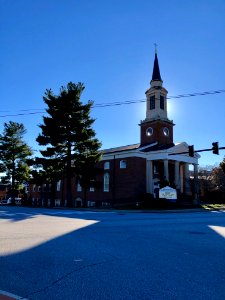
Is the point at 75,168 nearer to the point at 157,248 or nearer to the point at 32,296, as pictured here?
the point at 157,248

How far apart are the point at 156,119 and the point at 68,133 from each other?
15.9 metres

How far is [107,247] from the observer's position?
27.1 feet

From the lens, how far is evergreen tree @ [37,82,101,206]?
1415 inches

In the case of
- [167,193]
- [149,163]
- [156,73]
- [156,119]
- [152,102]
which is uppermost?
[156,73]

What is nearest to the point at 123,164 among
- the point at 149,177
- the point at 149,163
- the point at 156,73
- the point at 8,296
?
the point at 149,163

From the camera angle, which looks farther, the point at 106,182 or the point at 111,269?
the point at 106,182

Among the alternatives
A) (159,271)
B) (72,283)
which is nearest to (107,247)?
(159,271)

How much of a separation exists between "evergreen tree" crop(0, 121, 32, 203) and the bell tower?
1949 cm

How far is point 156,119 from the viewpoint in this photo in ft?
153

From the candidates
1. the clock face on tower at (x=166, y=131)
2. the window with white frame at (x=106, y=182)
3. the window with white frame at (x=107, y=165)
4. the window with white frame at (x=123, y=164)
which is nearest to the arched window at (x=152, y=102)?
the clock face on tower at (x=166, y=131)

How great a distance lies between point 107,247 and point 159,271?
2.71 metres

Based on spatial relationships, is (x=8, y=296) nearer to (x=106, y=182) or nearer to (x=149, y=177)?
(x=149, y=177)

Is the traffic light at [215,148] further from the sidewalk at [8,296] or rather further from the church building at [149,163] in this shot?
the sidewalk at [8,296]

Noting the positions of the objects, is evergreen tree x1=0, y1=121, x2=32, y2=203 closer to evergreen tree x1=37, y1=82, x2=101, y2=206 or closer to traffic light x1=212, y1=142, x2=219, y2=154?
evergreen tree x1=37, y1=82, x2=101, y2=206
